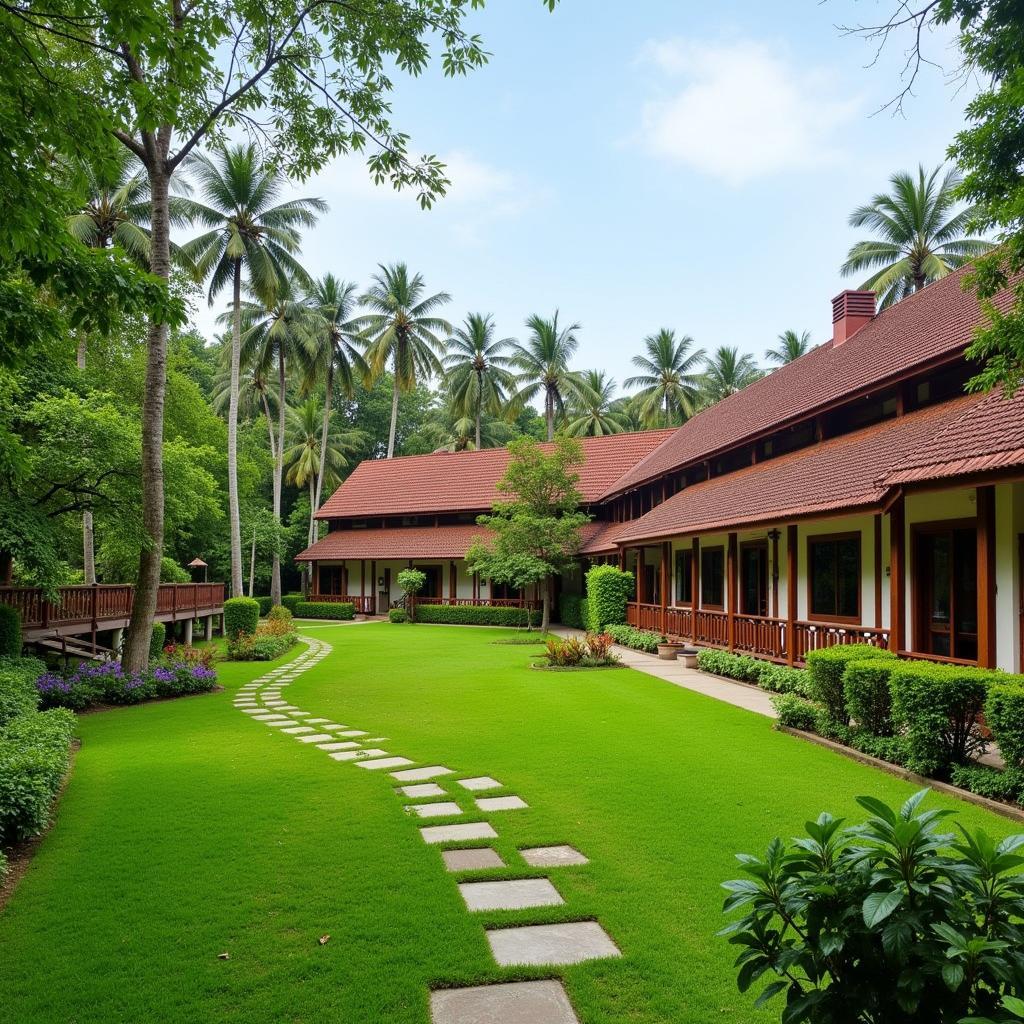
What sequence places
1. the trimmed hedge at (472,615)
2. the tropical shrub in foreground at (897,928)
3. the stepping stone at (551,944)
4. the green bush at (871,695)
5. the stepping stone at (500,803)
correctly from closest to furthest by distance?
the tropical shrub in foreground at (897,928)
the stepping stone at (551,944)
the stepping stone at (500,803)
the green bush at (871,695)
the trimmed hedge at (472,615)

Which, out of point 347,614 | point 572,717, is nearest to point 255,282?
point 347,614

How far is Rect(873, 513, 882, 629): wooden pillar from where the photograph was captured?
35.6 ft

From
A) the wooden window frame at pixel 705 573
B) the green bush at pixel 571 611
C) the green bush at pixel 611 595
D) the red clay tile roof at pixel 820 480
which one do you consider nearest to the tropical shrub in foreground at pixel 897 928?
the red clay tile roof at pixel 820 480

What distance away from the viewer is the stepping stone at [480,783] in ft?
20.9

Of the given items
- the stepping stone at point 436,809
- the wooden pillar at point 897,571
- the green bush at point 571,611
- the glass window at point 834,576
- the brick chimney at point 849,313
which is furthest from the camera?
the green bush at point 571,611

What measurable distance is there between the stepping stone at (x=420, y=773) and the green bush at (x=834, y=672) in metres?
4.54

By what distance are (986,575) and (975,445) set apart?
1373mm

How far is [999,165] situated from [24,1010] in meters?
7.76

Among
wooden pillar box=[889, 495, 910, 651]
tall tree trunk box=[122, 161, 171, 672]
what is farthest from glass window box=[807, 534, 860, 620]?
tall tree trunk box=[122, 161, 171, 672]

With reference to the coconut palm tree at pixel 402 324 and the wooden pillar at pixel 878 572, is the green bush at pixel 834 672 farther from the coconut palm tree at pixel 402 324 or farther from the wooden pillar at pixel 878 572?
the coconut palm tree at pixel 402 324

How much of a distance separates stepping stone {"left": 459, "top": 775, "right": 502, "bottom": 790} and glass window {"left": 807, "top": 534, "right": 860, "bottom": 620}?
7.67 m

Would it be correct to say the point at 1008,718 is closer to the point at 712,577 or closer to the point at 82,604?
the point at 712,577

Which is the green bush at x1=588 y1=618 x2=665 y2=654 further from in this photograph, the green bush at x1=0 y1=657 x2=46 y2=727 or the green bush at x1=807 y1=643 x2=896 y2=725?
the green bush at x1=0 y1=657 x2=46 y2=727

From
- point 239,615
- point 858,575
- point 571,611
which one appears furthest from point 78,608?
point 571,611
